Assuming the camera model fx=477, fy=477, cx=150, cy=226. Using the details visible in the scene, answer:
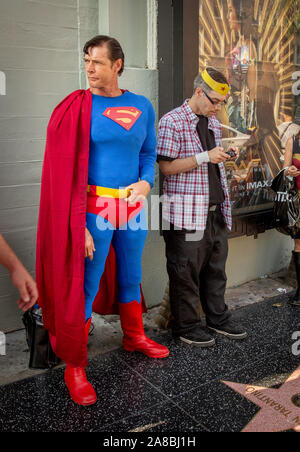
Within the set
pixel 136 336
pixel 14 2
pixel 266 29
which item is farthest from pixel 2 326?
pixel 266 29

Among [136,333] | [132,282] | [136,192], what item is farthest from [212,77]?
[136,333]

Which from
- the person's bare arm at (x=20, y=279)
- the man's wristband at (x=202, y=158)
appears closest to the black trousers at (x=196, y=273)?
the man's wristband at (x=202, y=158)

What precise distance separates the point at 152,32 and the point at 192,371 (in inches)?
105

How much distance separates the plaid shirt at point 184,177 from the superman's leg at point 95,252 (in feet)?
2.12

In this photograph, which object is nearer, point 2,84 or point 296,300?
point 2,84

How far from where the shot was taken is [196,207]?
3445 mm

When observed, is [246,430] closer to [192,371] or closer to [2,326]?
[192,371]

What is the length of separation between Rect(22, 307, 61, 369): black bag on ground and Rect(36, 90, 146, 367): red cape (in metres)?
0.25

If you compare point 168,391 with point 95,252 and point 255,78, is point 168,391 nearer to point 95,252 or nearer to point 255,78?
point 95,252

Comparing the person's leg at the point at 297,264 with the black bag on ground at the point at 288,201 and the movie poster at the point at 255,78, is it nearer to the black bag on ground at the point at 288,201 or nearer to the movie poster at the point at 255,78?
the black bag on ground at the point at 288,201

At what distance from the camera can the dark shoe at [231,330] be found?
12.2 ft

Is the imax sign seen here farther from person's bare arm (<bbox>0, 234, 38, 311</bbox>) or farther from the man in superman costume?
person's bare arm (<bbox>0, 234, 38, 311</bbox>)

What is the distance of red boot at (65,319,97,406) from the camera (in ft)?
9.34

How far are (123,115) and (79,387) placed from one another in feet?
5.50
